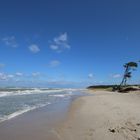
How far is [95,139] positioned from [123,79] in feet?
213

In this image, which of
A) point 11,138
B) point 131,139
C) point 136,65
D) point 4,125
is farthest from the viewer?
point 136,65

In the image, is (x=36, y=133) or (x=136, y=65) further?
(x=136, y=65)

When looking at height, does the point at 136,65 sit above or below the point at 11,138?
above

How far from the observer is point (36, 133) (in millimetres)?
9703

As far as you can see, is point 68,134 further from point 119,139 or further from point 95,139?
point 119,139

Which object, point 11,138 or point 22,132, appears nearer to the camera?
point 11,138

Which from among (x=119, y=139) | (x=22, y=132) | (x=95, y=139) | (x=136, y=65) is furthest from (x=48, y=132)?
(x=136, y=65)

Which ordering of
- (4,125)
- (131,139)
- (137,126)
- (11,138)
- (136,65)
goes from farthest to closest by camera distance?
(136,65) < (4,125) < (137,126) < (11,138) < (131,139)

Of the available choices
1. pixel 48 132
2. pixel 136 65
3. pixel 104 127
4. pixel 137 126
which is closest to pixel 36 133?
pixel 48 132

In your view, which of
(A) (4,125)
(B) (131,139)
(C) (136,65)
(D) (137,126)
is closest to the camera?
(B) (131,139)

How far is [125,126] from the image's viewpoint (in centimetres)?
983

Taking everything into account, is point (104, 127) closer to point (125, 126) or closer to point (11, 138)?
point (125, 126)

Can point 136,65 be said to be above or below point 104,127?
above

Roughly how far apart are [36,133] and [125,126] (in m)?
3.82
